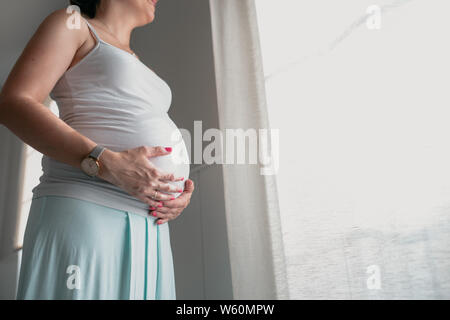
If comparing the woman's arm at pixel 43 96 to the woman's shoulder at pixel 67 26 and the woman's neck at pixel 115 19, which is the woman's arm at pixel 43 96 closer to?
the woman's shoulder at pixel 67 26

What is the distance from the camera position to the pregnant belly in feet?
2.62

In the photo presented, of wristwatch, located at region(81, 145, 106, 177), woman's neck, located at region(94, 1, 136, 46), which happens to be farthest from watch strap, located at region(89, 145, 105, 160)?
woman's neck, located at region(94, 1, 136, 46)

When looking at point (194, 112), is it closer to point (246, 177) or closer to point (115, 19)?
point (246, 177)

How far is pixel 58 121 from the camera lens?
71cm

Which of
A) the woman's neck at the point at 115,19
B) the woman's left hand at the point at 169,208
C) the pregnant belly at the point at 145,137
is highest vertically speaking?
the woman's neck at the point at 115,19

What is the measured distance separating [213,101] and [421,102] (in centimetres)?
77

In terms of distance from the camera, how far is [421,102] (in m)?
0.91

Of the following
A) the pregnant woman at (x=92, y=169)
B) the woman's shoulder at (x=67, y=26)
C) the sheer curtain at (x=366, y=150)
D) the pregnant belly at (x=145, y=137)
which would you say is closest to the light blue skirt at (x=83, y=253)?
the pregnant woman at (x=92, y=169)

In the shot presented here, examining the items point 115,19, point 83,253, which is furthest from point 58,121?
point 115,19

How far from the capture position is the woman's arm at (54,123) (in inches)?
27.6

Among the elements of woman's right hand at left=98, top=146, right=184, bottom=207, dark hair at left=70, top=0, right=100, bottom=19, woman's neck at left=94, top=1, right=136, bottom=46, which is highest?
dark hair at left=70, top=0, right=100, bottom=19

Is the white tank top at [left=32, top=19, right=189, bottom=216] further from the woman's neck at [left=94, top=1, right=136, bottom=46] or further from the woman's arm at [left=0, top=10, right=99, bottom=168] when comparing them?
the woman's neck at [left=94, top=1, right=136, bottom=46]

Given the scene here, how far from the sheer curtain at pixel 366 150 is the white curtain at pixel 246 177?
0.04 metres

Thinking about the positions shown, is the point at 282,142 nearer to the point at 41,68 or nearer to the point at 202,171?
the point at 202,171
